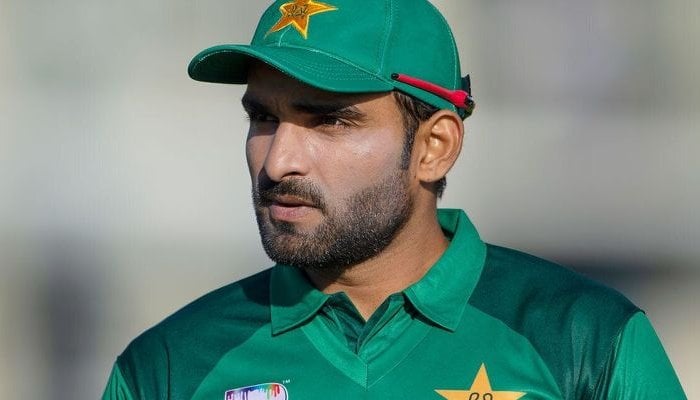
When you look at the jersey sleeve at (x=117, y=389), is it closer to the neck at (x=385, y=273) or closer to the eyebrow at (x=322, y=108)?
the neck at (x=385, y=273)

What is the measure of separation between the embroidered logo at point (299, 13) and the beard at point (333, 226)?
0.30m

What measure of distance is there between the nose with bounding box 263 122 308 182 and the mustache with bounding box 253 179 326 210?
0.05 feet

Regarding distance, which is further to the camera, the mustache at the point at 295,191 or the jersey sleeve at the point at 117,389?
the jersey sleeve at the point at 117,389

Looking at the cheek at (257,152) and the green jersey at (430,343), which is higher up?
the cheek at (257,152)

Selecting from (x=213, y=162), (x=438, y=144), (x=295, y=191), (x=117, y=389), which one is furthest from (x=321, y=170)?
(x=213, y=162)

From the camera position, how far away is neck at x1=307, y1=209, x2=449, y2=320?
8.75ft

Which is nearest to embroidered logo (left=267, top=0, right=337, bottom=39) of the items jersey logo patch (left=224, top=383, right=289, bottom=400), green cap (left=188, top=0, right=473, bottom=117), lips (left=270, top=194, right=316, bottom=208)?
green cap (left=188, top=0, right=473, bottom=117)

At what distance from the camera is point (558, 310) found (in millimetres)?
2562

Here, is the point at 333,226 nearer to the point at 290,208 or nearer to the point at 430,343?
the point at 290,208

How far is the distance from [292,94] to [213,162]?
7.34ft

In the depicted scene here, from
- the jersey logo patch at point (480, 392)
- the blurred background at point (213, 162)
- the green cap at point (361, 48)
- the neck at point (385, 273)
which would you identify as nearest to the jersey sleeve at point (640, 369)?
the jersey logo patch at point (480, 392)

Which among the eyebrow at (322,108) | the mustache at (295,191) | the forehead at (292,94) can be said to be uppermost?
the forehead at (292,94)

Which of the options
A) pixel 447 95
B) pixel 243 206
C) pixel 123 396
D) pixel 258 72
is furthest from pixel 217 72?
pixel 243 206

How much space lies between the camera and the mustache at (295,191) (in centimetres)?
252
